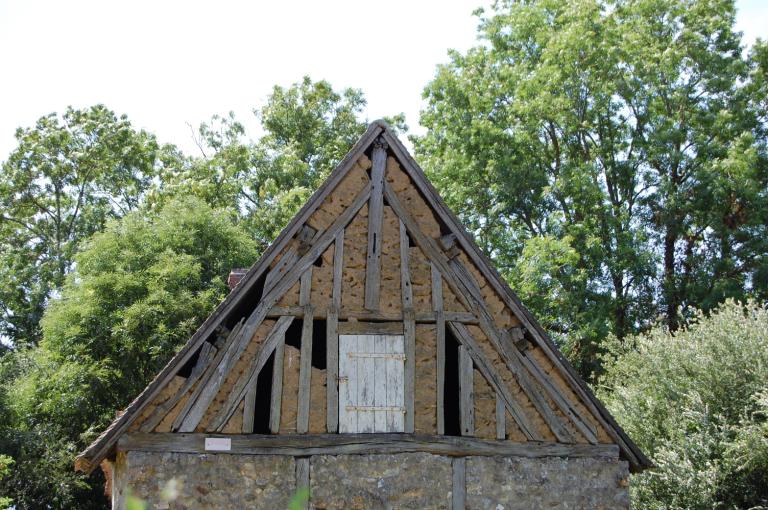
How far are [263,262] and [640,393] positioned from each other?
9819 mm

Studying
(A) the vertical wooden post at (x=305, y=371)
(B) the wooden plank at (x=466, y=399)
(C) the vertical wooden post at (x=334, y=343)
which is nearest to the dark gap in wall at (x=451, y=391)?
(B) the wooden plank at (x=466, y=399)

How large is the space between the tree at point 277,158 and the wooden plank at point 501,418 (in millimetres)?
18169

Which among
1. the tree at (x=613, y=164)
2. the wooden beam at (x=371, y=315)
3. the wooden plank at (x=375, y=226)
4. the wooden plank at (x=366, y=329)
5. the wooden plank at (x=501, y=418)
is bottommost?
the wooden plank at (x=501, y=418)

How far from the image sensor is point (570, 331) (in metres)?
24.5

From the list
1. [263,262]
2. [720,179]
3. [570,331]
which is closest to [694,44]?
[720,179]

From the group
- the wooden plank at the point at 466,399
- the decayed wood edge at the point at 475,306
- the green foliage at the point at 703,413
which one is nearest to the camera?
the wooden plank at the point at 466,399

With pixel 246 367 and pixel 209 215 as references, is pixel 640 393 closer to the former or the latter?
pixel 246 367

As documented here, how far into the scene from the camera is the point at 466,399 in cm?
1048

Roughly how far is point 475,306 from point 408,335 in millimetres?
890

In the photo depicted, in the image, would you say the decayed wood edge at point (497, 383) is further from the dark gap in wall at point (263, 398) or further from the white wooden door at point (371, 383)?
the dark gap in wall at point (263, 398)

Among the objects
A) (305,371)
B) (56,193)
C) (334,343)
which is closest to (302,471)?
(305,371)

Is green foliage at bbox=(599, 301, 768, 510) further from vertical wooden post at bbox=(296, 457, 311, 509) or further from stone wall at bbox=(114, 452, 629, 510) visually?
vertical wooden post at bbox=(296, 457, 311, 509)

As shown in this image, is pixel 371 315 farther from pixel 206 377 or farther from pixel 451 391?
pixel 451 391

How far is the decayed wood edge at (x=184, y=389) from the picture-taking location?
32.1ft
